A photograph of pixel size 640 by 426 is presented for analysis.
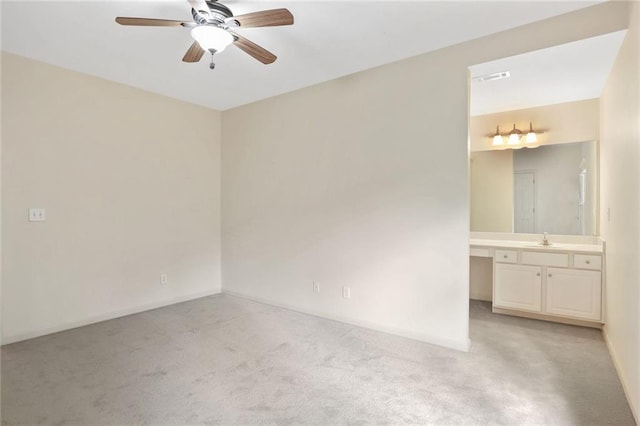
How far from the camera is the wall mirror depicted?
9.91ft

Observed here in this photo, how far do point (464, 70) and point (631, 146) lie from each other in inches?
50.0

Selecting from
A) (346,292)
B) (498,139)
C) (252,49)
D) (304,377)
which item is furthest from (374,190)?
(498,139)

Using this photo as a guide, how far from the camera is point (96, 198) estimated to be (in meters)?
3.47

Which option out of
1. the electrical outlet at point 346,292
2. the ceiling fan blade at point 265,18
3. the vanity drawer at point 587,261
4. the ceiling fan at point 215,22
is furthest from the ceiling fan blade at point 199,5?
the vanity drawer at point 587,261

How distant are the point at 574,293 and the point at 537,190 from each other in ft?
4.14

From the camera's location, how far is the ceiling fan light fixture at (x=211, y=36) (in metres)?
2.06

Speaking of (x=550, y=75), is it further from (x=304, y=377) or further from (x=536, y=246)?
(x=304, y=377)

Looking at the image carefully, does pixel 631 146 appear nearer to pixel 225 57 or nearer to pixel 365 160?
pixel 365 160

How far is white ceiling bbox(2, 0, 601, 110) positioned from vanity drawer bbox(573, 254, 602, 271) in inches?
87.2

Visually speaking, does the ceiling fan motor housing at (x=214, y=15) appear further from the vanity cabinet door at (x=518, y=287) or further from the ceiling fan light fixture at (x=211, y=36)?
the vanity cabinet door at (x=518, y=287)

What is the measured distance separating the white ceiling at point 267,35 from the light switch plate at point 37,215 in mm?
1390

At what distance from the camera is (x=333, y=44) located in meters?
2.77

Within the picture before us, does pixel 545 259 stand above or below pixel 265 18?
below

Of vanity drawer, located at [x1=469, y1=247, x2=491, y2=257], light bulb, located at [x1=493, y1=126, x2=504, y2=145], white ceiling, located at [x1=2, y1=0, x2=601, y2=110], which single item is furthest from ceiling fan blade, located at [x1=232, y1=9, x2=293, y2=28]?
light bulb, located at [x1=493, y1=126, x2=504, y2=145]
